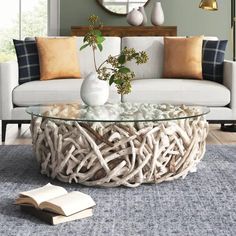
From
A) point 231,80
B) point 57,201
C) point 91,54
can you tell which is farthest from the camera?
point 91,54

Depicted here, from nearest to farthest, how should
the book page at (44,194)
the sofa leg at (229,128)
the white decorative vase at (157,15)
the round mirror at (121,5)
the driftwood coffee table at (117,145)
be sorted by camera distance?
the book page at (44,194) < the driftwood coffee table at (117,145) < the sofa leg at (229,128) < the white decorative vase at (157,15) < the round mirror at (121,5)

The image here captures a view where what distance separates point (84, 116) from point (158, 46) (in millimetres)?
2381

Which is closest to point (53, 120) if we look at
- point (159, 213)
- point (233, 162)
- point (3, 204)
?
point (3, 204)

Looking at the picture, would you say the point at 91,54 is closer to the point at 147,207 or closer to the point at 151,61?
the point at 151,61

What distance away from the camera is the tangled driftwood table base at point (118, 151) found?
9.42 ft

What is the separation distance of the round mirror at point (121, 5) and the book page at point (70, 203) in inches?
208

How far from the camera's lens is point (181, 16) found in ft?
24.7

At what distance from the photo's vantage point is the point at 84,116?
9.75ft

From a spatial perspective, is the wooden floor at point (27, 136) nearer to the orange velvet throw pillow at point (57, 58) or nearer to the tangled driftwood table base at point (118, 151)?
the orange velvet throw pillow at point (57, 58)

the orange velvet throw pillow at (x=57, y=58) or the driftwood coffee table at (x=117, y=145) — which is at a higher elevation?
the orange velvet throw pillow at (x=57, y=58)

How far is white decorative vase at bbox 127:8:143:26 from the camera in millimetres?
6867

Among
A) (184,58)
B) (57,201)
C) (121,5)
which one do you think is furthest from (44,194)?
(121,5)

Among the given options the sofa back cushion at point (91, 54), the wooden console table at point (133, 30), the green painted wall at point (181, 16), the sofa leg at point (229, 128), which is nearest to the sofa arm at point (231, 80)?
the sofa leg at point (229, 128)

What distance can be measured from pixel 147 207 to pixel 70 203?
43 centimetres
